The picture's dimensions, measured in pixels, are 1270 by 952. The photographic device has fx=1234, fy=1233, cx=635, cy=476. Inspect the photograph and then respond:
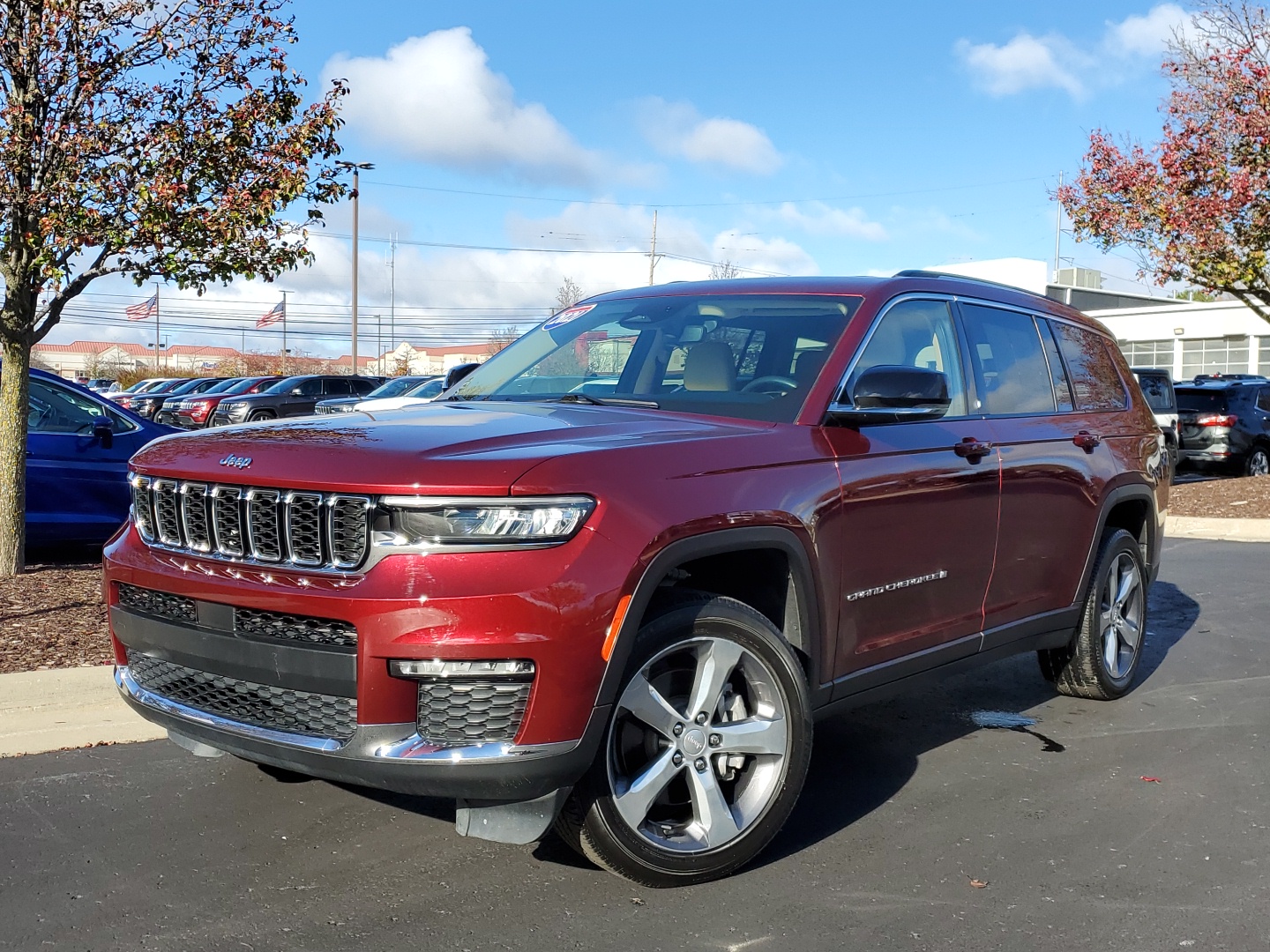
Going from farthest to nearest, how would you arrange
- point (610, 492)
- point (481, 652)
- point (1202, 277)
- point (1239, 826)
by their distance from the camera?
point (1202, 277)
point (1239, 826)
point (610, 492)
point (481, 652)

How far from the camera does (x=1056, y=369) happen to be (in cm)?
572

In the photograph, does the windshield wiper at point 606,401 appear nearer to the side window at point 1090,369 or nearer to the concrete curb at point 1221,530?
the side window at point 1090,369

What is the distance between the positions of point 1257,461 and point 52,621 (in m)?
17.6

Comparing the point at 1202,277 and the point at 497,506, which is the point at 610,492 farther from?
the point at 1202,277

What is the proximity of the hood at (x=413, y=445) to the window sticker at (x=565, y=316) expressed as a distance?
3.83ft

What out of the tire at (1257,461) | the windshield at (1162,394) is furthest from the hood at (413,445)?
the tire at (1257,461)

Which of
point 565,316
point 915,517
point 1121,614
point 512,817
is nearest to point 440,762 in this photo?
point 512,817

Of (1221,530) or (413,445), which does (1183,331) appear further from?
(413,445)

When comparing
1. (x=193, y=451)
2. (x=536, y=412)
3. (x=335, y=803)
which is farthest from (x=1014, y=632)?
(x=193, y=451)

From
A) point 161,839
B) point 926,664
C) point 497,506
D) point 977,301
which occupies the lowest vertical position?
point 161,839

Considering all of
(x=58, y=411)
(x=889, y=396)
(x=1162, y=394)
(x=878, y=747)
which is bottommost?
(x=878, y=747)

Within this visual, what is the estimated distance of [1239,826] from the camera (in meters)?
4.29

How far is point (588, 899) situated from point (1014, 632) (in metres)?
2.39

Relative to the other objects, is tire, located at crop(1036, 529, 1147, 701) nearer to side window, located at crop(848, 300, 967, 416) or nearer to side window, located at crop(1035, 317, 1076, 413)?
side window, located at crop(1035, 317, 1076, 413)
